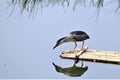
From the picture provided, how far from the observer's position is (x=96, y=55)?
5.98 meters

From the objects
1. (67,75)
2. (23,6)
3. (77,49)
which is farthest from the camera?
(23,6)

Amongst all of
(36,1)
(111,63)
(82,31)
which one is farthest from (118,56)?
(36,1)

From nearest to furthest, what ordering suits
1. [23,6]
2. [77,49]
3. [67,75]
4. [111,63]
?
1. [67,75]
2. [111,63]
3. [77,49]
4. [23,6]

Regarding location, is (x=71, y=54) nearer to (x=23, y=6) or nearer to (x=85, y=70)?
(x=85, y=70)

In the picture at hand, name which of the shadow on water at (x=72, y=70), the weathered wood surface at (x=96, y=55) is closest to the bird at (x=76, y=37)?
the weathered wood surface at (x=96, y=55)

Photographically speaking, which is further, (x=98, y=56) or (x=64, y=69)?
(x=98, y=56)

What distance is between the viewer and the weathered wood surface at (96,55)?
18.9 ft

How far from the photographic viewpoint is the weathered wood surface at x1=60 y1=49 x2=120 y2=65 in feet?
18.9

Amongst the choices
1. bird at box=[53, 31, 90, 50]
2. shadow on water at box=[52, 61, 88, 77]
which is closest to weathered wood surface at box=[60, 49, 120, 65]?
bird at box=[53, 31, 90, 50]

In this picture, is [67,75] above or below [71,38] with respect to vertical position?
below

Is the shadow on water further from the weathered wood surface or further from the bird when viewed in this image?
the bird

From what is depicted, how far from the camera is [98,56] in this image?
5.95 meters

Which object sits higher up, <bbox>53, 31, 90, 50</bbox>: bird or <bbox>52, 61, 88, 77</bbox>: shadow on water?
<bbox>53, 31, 90, 50</bbox>: bird

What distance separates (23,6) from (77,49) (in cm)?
128
